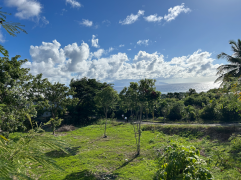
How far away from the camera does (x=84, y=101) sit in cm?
2427

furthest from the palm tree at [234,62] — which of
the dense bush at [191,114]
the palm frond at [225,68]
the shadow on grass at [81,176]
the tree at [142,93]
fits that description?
the shadow on grass at [81,176]

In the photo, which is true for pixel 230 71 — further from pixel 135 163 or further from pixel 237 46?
pixel 135 163

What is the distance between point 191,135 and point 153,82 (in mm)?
7415

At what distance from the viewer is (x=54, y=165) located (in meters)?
1.02

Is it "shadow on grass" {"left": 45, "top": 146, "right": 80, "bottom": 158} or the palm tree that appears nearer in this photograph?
"shadow on grass" {"left": 45, "top": 146, "right": 80, "bottom": 158}

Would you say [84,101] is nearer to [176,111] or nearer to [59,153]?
[176,111]

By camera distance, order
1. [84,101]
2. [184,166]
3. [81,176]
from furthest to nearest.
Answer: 1. [84,101]
2. [81,176]
3. [184,166]

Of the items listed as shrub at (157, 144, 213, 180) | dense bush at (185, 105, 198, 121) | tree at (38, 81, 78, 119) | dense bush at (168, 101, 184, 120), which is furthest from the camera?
dense bush at (168, 101, 184, 120)

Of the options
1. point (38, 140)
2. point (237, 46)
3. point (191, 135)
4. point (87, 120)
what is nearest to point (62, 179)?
point (38, 140)

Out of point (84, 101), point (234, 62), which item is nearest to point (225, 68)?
point (234, 62)

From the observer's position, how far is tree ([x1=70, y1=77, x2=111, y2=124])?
22438 millimetres

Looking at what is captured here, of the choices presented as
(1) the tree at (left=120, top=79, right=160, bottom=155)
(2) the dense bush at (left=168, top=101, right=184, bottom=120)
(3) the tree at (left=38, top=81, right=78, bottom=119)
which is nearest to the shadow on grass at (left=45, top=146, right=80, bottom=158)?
(1) the tree at (left=120, top=79, right=160, bottom=155)

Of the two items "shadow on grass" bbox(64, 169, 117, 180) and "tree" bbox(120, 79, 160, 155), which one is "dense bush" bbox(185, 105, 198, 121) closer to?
"tree" bbox(120, 79, 160, 155)

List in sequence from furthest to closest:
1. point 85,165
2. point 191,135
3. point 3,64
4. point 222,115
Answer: point 222,115 < point 191,135 < point 85,165 < point 3,64
